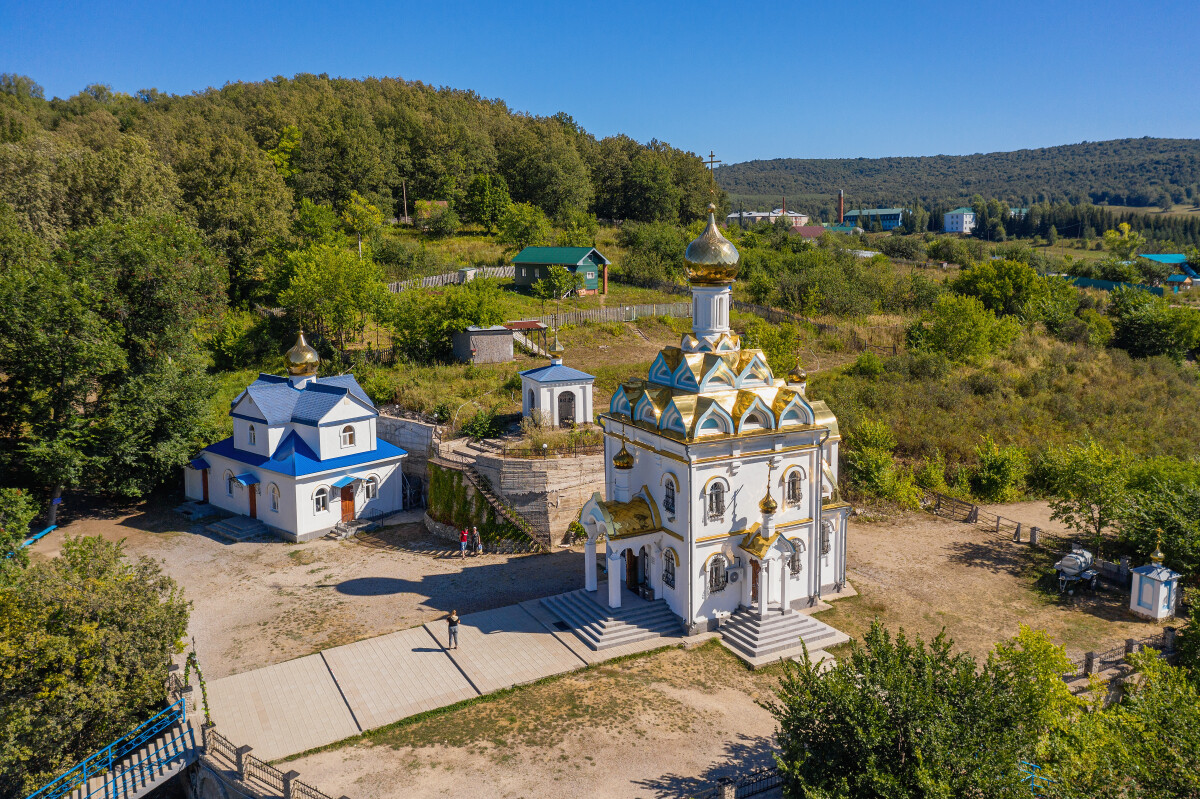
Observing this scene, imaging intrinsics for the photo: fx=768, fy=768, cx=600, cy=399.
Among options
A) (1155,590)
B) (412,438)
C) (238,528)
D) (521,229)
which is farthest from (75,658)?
(521,229)

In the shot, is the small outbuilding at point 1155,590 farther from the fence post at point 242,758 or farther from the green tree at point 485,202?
the green tree at point 485,202

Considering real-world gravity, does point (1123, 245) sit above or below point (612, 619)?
above

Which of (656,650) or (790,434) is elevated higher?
(790,434)

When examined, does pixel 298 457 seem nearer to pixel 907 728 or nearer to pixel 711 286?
pixel 711 286

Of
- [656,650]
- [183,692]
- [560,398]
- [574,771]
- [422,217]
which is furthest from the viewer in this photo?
[422,217]

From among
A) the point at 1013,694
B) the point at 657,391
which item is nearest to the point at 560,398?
the point at 657,391

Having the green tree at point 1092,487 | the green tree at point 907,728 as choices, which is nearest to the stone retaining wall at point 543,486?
the green tree at point 907,728

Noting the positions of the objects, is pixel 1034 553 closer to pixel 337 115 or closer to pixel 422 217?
pixel 422 217
